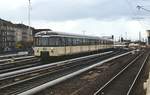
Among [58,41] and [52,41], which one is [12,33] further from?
[52,41]

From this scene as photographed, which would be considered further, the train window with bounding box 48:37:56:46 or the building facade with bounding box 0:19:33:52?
the building facade with bounding box 0:19:33:52

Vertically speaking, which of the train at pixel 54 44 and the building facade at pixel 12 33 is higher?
the building facade at pixel 12 33

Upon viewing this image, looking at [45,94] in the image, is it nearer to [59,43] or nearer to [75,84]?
[75,84]

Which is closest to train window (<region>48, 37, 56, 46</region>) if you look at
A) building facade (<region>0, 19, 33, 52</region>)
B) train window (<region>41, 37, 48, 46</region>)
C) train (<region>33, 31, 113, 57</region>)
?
train (<region>33, 31, 113, 57</region>)

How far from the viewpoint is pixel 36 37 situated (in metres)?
37.2

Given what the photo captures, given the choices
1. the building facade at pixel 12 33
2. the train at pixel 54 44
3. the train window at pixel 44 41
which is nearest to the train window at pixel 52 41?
the train at pixel 54 44

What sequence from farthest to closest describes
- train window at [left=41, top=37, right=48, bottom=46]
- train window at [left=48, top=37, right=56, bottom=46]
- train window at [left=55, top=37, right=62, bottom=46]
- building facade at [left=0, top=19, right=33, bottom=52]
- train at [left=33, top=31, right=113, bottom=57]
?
building facade at [left=0, top=19, right=33, bottom=52] → train window at [left=55, top=37, right=62, bottom=46] → train window at [left=41, top=37, right=48, bottom=46] → train window at [left=48, top=37, right=56, bottom=46] → train at [left=33, top=31, right=113, bottom=57]

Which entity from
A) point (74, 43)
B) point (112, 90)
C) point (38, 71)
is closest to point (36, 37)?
point (74, 43)

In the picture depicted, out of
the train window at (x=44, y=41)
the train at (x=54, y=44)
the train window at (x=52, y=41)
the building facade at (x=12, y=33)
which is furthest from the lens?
the building facade at (x=12, y=33)

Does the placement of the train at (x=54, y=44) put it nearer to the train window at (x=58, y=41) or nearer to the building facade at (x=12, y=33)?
the train window at (x=58, y=41)

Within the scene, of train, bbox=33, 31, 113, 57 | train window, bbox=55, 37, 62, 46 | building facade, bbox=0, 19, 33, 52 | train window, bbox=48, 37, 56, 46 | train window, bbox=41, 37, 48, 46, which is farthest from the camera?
building facade, bbox=0, 19, 33, 52

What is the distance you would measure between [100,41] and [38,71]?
113 feet

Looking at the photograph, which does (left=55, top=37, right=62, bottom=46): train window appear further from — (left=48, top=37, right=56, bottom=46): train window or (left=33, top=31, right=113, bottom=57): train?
(left=48, top=37, right=56, bottom=46): train window

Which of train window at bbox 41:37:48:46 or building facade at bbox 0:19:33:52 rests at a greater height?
building facade at bbox 0:19:33:52
